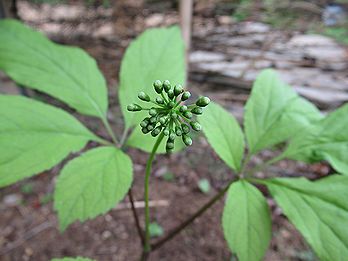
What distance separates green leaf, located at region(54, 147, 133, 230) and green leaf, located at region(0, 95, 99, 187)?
0.23 feet

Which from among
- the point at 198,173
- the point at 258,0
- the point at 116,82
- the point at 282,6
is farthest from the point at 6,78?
the point at 282,6

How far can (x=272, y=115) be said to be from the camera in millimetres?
1065

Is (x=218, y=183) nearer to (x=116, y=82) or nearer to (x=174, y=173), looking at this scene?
(x=174, y=173)

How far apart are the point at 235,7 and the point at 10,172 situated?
190 centimetres

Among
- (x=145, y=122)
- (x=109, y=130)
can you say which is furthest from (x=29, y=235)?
(x=145, y=122)

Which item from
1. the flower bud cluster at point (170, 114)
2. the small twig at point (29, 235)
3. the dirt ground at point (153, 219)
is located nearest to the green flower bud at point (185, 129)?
the flower bud cluster at point (170, 114)

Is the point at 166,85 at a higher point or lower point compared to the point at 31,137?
higher

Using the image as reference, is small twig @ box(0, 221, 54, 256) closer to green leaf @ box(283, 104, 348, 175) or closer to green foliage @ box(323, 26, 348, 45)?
green leaf @ box(283, 104, 348, 175)

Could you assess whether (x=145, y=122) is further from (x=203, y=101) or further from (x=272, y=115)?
(x=272, y=115)

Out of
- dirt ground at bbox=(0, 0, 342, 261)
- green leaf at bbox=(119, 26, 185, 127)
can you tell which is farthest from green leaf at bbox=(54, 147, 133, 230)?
dirt ground at bbox=(0, 0, 342, 261)

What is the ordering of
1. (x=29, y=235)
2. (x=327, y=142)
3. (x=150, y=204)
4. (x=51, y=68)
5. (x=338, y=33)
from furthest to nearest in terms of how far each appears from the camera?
(x=338, y=33)
(x=150, y=204)
(x=29, y=235)
(x=51, y=68)
(x=327, y=142)

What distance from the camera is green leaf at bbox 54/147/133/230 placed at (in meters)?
0.81

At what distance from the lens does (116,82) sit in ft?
8.10

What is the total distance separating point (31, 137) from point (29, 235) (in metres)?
1.04
